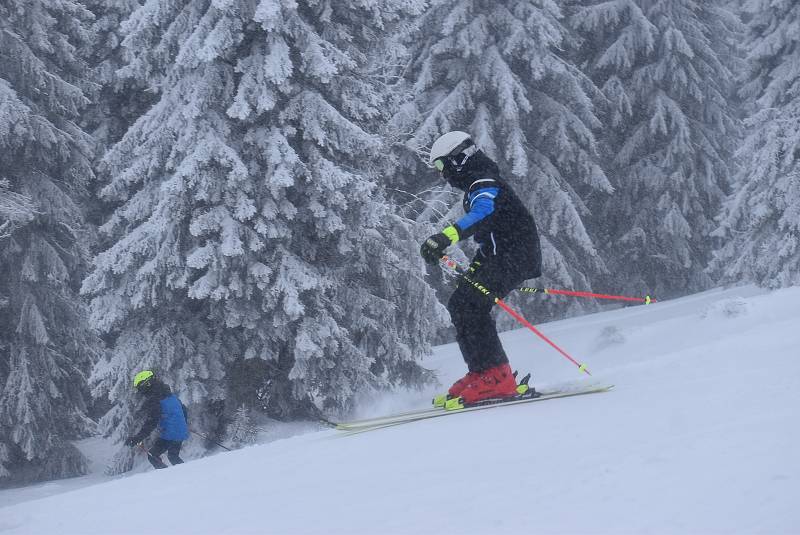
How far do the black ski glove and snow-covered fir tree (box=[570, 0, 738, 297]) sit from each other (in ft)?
56.0

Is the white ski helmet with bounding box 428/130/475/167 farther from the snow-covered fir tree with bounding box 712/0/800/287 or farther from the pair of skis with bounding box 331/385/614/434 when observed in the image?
the snow-covered fir tree with bounding box 712/0/800/287

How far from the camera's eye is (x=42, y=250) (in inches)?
613

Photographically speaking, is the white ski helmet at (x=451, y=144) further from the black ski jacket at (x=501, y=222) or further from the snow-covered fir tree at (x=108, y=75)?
the snow-covered fir tree at (x=108, y=75)

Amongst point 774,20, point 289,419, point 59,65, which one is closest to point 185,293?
point 289,419

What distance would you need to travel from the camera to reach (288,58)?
36.3 feet

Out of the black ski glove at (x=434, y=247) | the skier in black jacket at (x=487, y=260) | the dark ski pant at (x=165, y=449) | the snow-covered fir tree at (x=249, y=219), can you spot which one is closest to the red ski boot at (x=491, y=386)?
the skier in black jacket at (x=487, y=260)

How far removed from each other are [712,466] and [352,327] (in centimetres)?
866

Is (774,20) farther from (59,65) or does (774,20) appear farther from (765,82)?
(59,65)

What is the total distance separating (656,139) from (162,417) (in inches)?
693

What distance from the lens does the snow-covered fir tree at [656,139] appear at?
875 inches

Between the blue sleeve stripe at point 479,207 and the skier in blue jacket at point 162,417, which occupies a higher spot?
the blue sleeve stripe at point 479,207

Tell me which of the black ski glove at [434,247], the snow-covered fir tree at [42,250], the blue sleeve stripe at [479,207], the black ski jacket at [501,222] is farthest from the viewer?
the snow-covered fir tree at [42,250]

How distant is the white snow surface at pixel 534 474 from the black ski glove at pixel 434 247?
4.11 ft

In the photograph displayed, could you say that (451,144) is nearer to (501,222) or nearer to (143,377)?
(501,222)
